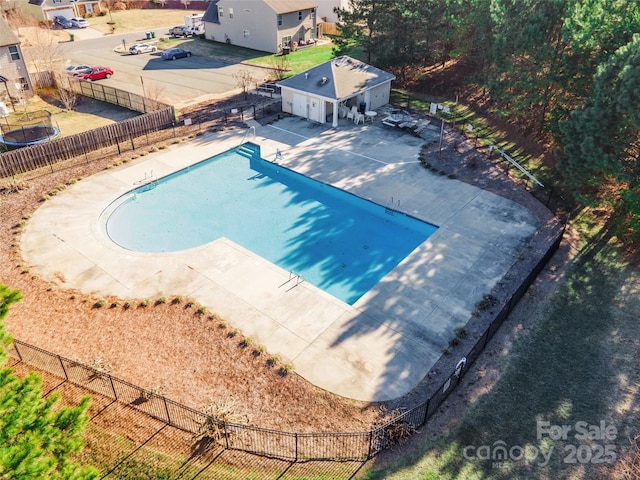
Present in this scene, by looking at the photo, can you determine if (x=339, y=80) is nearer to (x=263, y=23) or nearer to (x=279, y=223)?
(x=279, y=223)

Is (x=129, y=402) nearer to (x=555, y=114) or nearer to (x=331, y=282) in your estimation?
(x=331, y=282)

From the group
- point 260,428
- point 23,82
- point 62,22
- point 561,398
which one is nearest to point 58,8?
point 62,22

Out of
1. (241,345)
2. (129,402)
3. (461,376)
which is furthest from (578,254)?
(129,402)

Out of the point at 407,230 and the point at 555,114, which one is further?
the point at 555,114

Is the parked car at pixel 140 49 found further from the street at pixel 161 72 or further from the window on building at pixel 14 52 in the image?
the window on building at pixel 14 52

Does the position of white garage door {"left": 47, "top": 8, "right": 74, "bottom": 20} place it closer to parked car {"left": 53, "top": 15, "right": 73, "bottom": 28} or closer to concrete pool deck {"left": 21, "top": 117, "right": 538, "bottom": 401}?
parked car {"left": 53, "top": 15, "right": 73, "bottom": 28}

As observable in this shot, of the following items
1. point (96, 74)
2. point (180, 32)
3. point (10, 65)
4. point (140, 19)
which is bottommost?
point (96, 74)

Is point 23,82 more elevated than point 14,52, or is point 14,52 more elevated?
point 14,52

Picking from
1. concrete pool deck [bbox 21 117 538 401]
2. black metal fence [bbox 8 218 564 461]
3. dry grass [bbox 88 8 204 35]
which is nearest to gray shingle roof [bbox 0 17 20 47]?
concrete pool deck [bbox 21 117 538 401]
